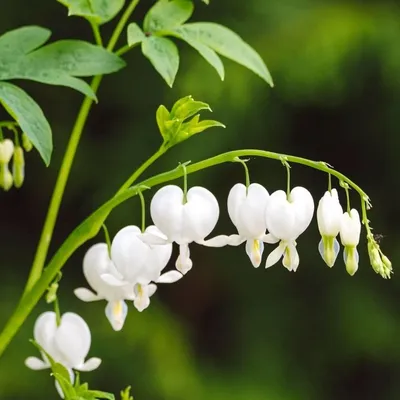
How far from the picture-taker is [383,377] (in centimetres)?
263

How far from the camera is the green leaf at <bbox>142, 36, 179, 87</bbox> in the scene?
3.72 feet

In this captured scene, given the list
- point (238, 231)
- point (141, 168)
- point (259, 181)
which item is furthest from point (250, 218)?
point (259, 181)

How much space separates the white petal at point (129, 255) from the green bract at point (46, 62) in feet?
0.59

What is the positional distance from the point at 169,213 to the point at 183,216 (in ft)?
0.05

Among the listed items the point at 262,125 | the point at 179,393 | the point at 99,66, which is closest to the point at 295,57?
the point at 262,125

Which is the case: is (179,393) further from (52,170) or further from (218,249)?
(52,170)

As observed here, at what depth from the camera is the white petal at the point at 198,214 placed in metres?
0.99

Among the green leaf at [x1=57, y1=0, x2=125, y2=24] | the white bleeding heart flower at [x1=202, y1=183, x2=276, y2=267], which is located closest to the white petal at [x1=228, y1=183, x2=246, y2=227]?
the white bleeding heart flower at [x1=202, y1=183, x2=276, y2=267]

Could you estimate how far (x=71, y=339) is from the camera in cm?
121

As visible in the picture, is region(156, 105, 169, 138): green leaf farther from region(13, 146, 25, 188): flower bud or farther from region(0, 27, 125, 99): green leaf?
region(13, 146, 25, 188): flower bud

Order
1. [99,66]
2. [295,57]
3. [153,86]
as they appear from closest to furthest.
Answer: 1. [99,66]
2. [295,57]
3. [153,86]

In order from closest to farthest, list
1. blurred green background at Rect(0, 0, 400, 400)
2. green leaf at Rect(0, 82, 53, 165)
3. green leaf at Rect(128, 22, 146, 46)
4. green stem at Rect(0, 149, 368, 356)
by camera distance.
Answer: green stem at Rect(0, 149, 368, 356)
green leaf at Rect(0, 82, 53, 165)
green leaf at Rect(128, 22, 146, 46)
blurred green background at Rect(0, 0, 400, 400)

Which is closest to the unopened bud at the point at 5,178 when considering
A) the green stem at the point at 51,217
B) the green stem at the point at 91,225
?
the green stem at the point at 51,217

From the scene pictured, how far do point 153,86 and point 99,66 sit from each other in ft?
4.51
